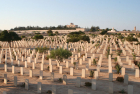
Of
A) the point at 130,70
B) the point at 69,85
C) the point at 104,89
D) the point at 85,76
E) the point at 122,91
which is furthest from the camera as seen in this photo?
the point at 130,70

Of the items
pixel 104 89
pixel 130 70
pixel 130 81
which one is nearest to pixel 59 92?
pixel 104 89

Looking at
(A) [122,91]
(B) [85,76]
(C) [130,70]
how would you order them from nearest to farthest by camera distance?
(A) [122,91] → (B) [85,76] → (C) [130,70]

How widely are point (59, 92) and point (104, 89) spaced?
2.24 m

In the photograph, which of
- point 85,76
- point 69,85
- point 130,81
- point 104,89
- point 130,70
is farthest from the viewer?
point 130,70

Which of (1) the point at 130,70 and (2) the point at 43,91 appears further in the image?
(1) the point at 130,70

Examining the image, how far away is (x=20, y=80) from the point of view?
29.0ft

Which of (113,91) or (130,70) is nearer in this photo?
(113,91)

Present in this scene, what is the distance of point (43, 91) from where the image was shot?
713 centimetres

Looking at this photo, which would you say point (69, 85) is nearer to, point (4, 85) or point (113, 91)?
point (113, 91)

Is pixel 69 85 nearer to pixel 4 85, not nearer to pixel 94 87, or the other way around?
pixel 94 87

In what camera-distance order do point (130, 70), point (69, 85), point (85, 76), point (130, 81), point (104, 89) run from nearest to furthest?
point (104, 89) < point (69, 85) < point (130, 81) < point (85, 76) < point (130, 70)

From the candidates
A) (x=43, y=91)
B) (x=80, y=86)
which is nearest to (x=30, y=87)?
(x=43, y=91)

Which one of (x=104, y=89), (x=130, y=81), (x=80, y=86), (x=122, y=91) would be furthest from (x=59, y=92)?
(x=130, y=81)

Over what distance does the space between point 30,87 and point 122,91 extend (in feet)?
14.9
